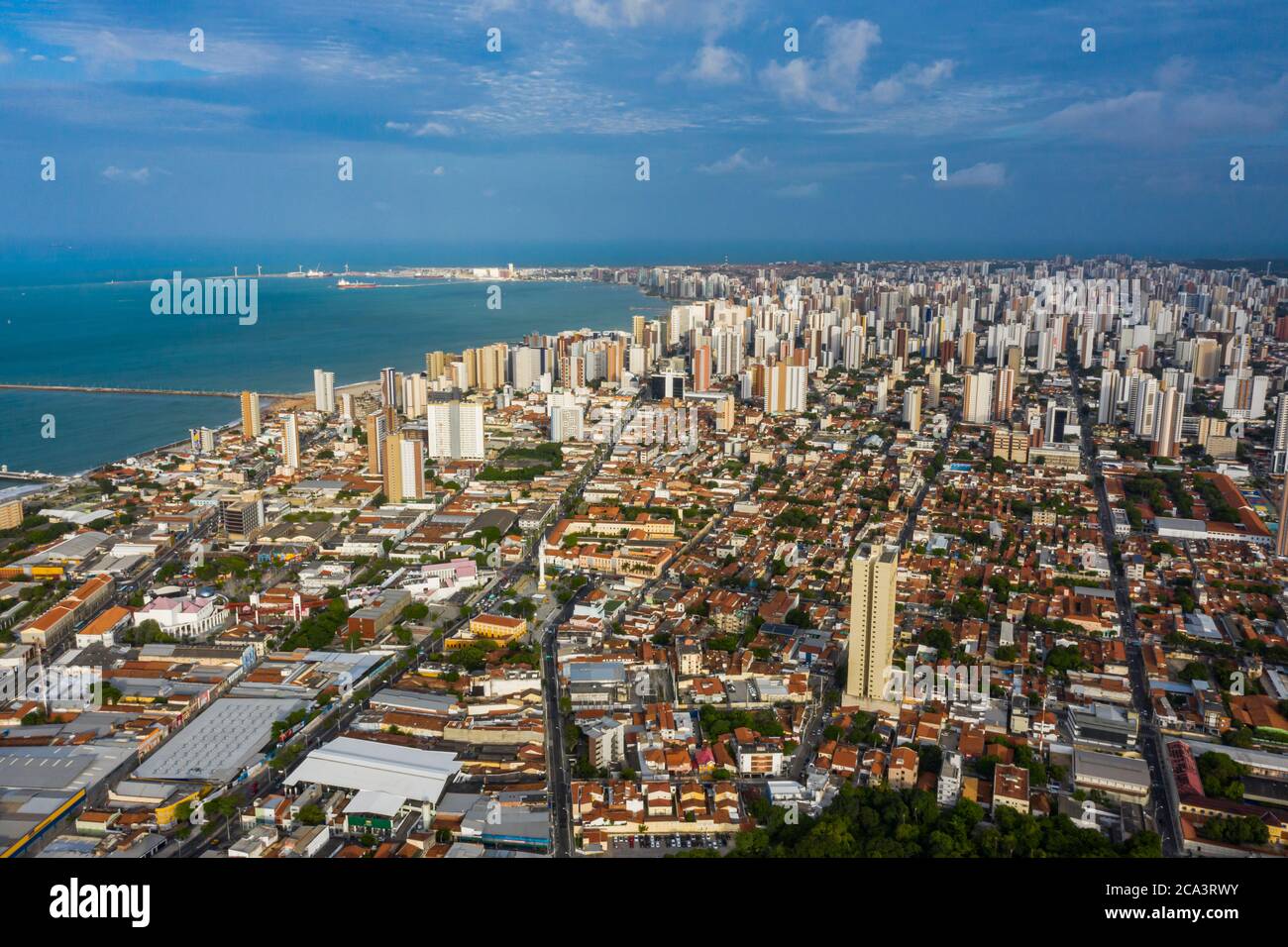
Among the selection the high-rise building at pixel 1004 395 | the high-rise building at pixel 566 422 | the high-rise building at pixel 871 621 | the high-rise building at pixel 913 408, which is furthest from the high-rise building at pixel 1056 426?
the high-rise building at pixel 871 621

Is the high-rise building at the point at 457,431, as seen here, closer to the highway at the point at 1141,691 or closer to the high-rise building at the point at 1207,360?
the highway at the point at 1141,691

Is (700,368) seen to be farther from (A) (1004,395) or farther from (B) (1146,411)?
(B) (1146,411)

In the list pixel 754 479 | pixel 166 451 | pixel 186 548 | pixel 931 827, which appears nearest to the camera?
pixel 931 827

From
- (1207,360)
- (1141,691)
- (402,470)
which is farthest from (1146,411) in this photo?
(402,470)

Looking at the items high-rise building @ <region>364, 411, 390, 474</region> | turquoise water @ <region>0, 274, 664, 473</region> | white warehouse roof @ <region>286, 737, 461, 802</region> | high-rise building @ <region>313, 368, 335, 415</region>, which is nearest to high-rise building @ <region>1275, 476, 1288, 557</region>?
white warehouse roof @ <region>286, 737, 461, 802</region>

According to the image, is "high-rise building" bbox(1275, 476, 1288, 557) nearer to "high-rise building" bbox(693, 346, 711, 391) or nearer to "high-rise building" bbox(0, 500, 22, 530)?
"high-rise building" bbox(693, 346, 711, 391)
